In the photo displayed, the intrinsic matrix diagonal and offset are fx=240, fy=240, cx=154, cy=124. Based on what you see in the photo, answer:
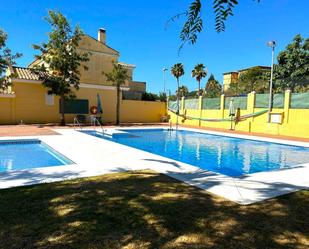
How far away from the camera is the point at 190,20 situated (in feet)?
5.72

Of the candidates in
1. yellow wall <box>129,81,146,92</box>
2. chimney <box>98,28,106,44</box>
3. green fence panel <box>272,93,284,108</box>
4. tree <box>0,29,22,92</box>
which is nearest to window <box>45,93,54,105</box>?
tree <box>0,29,22,92</box>

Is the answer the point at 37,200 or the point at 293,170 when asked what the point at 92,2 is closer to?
the point at 37,200

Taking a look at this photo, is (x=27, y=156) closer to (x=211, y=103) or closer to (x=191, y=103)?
(x=211, y=103)

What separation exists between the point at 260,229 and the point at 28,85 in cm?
1874

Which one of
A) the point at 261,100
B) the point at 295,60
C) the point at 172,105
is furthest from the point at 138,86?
the point at 295,60

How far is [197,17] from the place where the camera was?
1.74 metres

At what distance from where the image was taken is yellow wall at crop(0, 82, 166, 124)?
17.3 metres

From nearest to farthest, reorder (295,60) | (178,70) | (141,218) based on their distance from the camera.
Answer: (141,218), (295,60), (178,70)

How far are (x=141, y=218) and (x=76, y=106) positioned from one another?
59.9 feet

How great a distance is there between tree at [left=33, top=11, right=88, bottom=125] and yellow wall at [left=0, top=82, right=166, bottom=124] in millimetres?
1838

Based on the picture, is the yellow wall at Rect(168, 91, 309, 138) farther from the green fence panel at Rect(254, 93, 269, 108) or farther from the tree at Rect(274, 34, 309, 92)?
the tree at Rect(274, 34, 309, 92)

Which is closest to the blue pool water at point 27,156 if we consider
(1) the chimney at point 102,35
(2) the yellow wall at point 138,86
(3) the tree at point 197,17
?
(3) the tree at point 197,17

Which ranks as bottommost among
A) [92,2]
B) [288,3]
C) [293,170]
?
[293,170]

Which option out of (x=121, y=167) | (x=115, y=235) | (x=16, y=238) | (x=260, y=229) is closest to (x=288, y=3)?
(x=260, y=229)
